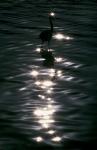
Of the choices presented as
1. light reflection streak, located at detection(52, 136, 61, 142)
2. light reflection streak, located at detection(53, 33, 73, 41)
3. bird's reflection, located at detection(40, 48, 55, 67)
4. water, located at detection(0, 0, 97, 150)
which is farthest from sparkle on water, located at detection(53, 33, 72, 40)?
light reflection streak, located at detection(52, 136, 61, 142)

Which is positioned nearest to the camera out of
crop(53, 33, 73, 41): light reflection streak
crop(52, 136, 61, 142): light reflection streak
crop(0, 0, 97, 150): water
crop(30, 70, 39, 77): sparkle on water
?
crop(52, 136, 61, 142): light reflection streak

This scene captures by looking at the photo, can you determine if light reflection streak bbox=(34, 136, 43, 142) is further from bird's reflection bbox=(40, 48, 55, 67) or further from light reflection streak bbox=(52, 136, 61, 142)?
bird's reflection bbox=(40, 48, 55, 67)

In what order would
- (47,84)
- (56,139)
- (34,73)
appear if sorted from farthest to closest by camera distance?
(34,73) → (47,84) → (56,139)

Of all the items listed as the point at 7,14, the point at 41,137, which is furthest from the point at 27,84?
the point at 7,14

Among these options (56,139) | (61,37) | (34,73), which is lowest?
(56,139)

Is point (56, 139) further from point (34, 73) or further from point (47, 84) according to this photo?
point (34, 73)

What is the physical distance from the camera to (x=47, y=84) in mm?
21594

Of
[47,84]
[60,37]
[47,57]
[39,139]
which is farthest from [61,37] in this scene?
[39,139]

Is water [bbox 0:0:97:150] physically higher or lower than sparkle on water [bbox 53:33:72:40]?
lower

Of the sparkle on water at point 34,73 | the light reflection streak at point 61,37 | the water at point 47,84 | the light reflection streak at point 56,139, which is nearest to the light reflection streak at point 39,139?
the water at point 47,84

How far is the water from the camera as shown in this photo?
55.4 feet

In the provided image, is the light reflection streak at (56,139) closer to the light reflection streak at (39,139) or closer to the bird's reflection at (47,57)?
the light reflection streak at (39,139)

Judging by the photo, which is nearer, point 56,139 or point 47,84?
point 56,139

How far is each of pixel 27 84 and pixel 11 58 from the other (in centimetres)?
438
